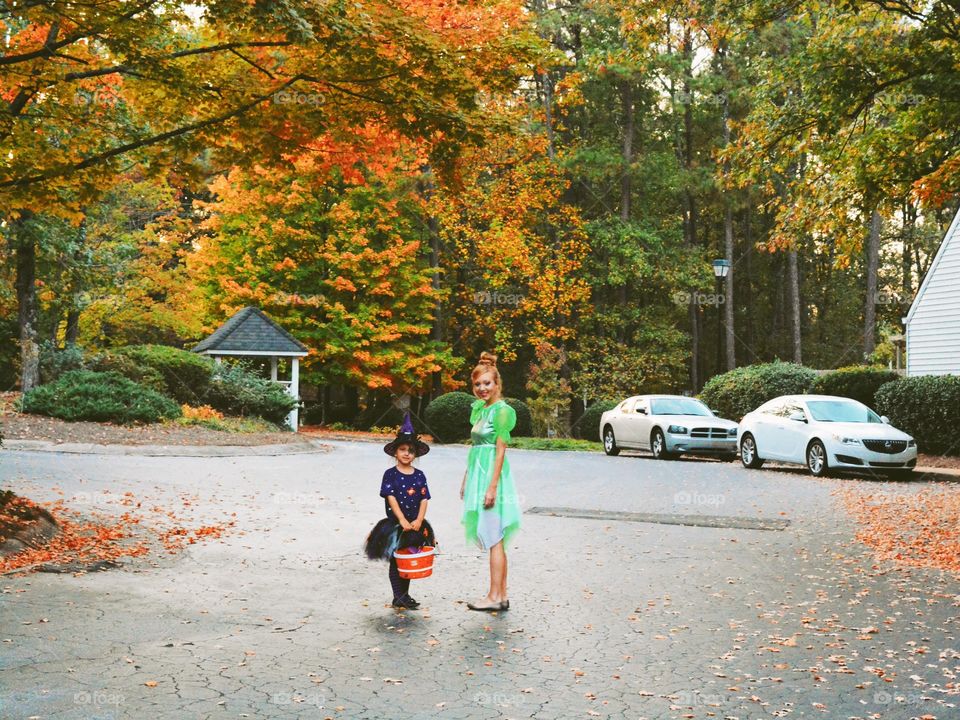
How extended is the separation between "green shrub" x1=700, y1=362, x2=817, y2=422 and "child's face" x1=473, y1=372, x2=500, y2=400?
23.7 metres

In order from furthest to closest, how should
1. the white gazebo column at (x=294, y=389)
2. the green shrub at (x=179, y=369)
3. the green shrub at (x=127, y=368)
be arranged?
the white gazebo column at (x=294, y=389) < the green shrub at (x=179, y=369) < the green shrub at (x=127, y=368)

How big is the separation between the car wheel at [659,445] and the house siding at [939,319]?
9717 millimetres

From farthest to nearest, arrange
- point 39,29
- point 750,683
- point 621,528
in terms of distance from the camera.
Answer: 1. point 39,29
2. point 621,528
3. point 750,683

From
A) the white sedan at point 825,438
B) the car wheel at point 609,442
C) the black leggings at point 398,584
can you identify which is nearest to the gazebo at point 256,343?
the car wheel at point 609,442

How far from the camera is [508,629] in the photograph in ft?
23.4

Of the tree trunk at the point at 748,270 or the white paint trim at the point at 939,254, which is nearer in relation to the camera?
the white paint trim at the point at 939,254

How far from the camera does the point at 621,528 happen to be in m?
12.5

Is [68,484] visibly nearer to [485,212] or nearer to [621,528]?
[621,528]

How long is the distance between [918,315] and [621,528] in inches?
873

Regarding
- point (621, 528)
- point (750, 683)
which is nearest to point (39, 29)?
point (621, 528)

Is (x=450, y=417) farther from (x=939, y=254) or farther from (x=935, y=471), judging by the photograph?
(x=935, y=471)

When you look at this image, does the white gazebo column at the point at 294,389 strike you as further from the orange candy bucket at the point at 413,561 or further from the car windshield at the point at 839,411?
the orange candy bucket at the point at 413,561

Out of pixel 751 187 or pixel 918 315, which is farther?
pixel 751 187

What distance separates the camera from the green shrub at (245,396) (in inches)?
1204
